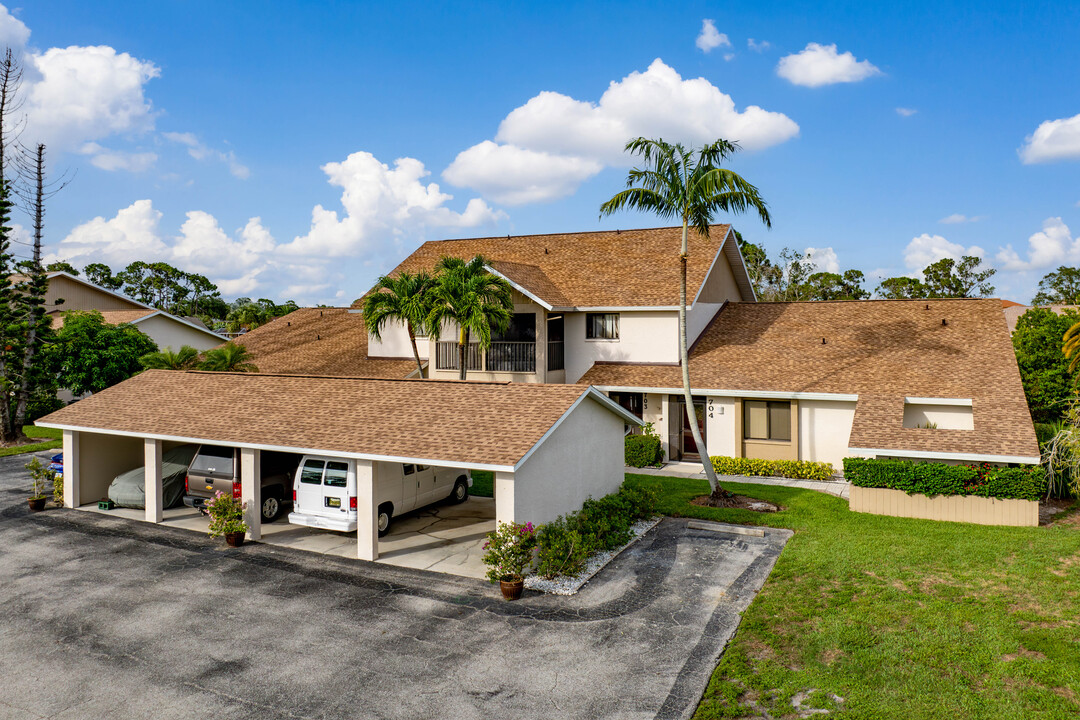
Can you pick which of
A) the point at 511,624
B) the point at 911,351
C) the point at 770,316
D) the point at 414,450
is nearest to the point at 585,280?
the point at 770,316

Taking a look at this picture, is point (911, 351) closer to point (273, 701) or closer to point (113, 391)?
point (273, 701)

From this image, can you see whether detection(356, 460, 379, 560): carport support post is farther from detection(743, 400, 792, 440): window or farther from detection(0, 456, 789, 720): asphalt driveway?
detection(743, 400, 792, 440): window

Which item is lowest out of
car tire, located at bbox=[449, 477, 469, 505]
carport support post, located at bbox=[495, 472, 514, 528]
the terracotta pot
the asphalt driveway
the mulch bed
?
the asphalt driveway

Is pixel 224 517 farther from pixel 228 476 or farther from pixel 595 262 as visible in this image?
pixel 595 262

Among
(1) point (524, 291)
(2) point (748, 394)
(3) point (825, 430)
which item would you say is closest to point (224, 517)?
(1) point (524, 291)

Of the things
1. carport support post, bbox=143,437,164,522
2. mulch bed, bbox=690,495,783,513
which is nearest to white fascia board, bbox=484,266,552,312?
mulch bed, bbox=690,495,783,513

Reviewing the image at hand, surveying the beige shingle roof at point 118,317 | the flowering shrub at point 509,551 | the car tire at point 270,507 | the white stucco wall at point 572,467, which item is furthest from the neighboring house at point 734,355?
the beige shingle roof at point 118,317

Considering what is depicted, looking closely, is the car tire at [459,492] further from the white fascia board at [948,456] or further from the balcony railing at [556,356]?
the white fascia board at [948,456]
